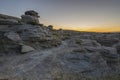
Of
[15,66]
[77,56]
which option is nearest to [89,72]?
[77,56]

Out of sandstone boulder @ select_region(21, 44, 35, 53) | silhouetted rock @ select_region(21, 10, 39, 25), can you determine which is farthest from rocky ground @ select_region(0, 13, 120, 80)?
silhouetted rock @ select_region(21, 10, 39, 25)

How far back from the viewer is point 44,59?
75.2ft

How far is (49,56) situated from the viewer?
2395cm

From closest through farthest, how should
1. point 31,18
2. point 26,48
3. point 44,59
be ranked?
point 44,59
point 26,48
point 31,18

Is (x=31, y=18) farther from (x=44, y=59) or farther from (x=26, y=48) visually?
(x=44, y=59)

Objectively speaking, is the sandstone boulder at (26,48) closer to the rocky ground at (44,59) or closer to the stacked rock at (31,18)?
the rocky ground at (44,59)

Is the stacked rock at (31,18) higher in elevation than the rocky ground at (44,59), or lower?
higher

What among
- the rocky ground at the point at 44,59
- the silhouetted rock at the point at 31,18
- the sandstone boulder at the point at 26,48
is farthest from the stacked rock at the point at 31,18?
the sandstone boulder at the point at 26,48

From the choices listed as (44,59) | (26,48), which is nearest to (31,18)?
(26,48)

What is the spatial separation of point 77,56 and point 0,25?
18121 millimetres

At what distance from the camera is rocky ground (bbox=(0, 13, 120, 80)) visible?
19.9 meters

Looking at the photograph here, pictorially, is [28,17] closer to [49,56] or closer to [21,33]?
[21,33]

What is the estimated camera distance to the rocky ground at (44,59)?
19.9 meters

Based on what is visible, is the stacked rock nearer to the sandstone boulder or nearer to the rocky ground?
the rocky ground
